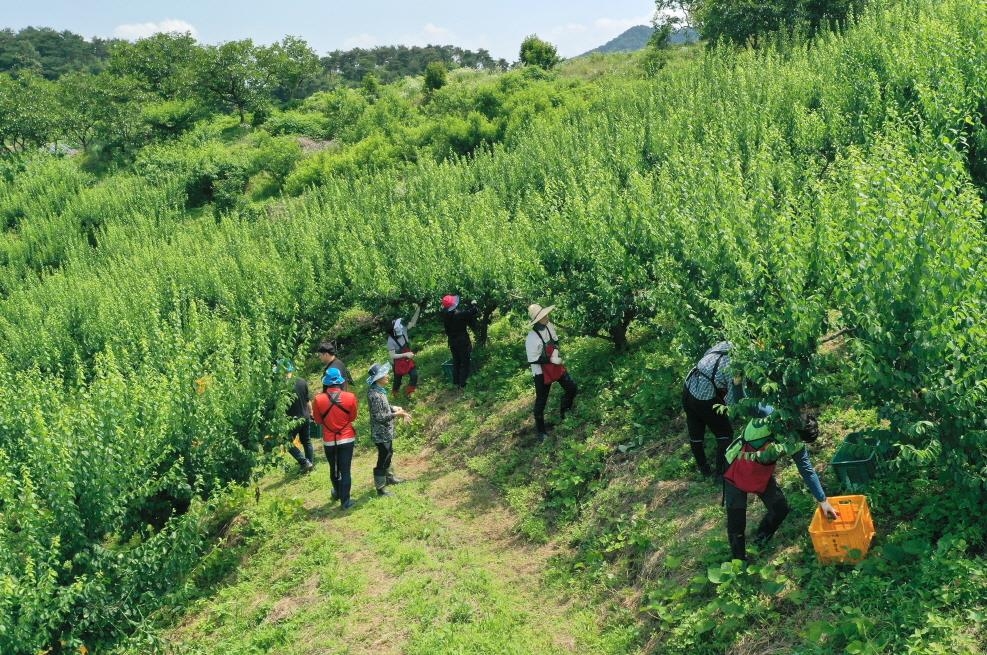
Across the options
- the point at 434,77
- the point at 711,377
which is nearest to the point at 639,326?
the point at 711,377

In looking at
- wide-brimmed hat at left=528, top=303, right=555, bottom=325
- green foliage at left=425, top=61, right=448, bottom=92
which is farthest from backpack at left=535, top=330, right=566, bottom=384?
green foliage at left=425, top=61, right=448, bottom=92

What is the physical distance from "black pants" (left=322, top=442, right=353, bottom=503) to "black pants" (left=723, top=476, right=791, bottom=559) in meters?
5.30

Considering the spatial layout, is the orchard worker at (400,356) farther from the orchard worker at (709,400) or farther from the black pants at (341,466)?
the orchard worker at (709,400)

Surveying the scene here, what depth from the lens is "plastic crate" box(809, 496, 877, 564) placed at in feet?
20.7

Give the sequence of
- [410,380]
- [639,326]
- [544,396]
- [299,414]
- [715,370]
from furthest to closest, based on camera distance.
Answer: [410,380]
[639,326]
[299,414]
[544,396]
[715,370]

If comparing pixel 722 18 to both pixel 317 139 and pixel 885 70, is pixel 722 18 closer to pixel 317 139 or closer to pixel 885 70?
pixel 885 70

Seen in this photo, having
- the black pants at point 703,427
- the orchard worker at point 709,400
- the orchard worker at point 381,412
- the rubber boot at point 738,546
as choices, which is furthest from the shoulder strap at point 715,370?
the orchard worker at point 381,412

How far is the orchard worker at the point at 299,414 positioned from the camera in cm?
1156

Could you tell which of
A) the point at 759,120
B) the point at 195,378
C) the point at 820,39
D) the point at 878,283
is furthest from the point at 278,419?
the point at 820,39

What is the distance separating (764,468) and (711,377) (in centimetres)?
158

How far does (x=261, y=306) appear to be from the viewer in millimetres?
15977

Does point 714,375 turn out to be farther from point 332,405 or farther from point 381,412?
point 332,405

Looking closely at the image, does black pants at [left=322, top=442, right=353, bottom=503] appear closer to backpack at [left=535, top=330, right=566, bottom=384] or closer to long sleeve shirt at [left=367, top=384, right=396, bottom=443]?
long sleeve shirt at [left=367, top=384, right=396, bottom=443]

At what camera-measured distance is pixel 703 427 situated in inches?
332
